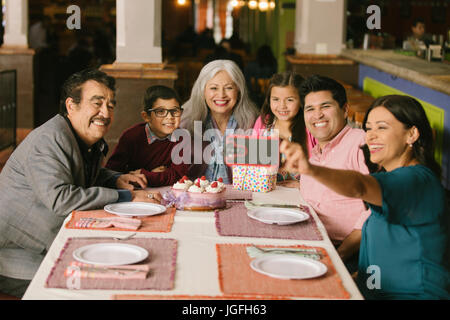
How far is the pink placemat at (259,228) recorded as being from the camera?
2225mm

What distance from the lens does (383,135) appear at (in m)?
2.12

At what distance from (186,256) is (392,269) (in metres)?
0.71

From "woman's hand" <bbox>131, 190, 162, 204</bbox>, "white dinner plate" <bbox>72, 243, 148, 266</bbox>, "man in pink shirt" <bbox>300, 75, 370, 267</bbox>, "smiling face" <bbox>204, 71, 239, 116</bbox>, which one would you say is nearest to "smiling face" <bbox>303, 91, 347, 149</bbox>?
"man in pink shirt" <bbox>300, 75, 370, 267</bbox>

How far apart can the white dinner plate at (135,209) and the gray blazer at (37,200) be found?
0.06 metres

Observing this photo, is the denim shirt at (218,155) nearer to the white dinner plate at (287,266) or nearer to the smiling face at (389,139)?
the smiling face at (389,139)

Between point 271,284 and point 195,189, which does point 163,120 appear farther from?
point 271,284

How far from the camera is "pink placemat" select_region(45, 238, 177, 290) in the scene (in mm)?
1696

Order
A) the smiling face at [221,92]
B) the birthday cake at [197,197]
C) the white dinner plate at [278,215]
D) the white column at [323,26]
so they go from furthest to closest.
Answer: the white column at [323,26] < the smiling face at [221,92] < the birthday cake at [197,197] < the white dinner plate at [278,215]

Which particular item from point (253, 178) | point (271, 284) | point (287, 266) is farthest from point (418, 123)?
point (253, 178)

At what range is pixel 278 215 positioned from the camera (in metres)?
2.48

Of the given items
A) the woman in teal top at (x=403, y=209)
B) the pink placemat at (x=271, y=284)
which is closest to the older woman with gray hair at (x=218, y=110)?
the woman in teal top at (x=403, y=209)

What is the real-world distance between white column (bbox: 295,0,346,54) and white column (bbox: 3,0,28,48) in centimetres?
347
